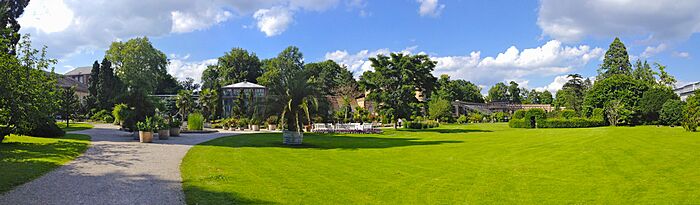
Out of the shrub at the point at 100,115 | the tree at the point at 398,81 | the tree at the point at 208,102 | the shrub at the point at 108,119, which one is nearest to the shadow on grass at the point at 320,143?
the tree at the point at 398,81

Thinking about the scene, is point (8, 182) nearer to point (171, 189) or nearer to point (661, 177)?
point (171, 189)

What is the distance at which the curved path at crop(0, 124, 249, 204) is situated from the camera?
7168mm

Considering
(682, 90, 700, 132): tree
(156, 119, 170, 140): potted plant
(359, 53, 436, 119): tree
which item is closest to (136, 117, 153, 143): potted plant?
(156, 119, 170, 140): potted plant

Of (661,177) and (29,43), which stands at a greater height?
(29,43)

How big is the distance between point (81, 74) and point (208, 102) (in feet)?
277

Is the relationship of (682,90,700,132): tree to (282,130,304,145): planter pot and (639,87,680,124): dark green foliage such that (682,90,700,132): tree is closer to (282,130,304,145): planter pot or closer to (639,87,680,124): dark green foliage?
(639,87,680,124): dark green foliage

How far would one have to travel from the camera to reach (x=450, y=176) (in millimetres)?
10773

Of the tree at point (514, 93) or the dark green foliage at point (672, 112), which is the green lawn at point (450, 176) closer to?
the dark green foliage at point (672, 112)

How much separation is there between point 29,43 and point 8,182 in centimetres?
1072

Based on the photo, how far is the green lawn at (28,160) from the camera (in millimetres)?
8588

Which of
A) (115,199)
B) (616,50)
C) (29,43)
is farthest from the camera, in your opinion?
(616,50)

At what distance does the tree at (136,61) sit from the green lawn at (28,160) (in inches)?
1990

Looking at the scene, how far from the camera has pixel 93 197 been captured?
7.30m

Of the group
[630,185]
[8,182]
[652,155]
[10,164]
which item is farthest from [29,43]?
[652,155]
